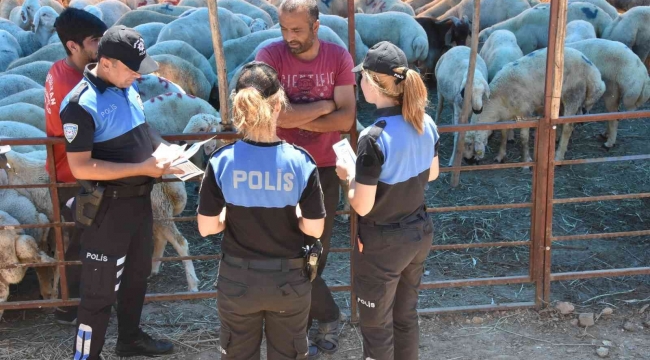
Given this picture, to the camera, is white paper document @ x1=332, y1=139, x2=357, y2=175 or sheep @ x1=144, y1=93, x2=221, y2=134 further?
sheep @ x1=144, y1=93, x2=221, y2=134

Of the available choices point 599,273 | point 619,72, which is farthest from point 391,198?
point 619,72

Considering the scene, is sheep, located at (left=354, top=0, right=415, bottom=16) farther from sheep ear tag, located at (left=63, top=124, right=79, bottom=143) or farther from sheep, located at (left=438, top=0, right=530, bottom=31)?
sheep ear tag, located at (left=63, top=124, right=79, bottom=143)

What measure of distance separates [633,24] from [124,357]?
10.4 m

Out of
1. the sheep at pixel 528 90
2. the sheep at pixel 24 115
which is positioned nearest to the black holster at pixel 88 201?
the sheep at pixel 24 115

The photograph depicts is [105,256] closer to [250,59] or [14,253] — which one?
[14,253]

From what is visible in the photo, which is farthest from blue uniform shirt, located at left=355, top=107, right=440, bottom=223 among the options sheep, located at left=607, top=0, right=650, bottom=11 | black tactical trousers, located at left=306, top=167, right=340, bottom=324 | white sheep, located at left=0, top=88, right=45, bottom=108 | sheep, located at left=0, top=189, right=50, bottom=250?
sheep, located at left=607, top=0, right=650, bottom=11

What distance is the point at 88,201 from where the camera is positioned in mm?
3713

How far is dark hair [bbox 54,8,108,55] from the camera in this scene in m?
4.04

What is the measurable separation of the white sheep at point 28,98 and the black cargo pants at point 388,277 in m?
5.57

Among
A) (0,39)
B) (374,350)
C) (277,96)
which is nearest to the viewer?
(277,96)

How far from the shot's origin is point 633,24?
1179cm

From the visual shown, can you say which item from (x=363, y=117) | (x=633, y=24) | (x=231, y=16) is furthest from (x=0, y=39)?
(x=633, y=24)

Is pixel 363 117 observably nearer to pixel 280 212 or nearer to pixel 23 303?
pixel 23 303

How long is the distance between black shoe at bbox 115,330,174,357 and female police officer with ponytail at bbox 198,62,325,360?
1294 mm
